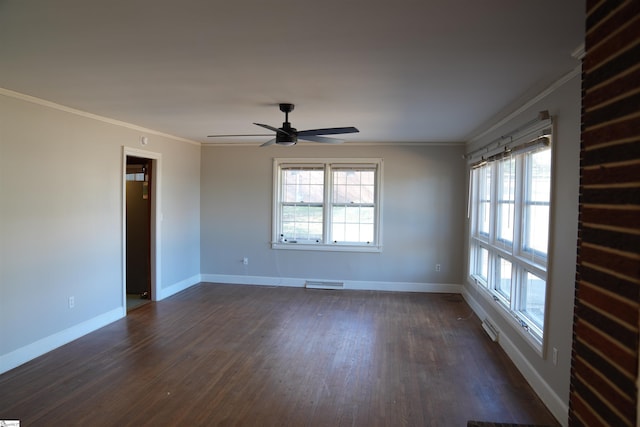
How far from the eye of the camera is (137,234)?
Answer: 6027mm

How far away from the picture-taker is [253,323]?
15.5 ft

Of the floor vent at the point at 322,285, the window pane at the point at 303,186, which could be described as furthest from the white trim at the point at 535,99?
the floor vent at the point at 322,285

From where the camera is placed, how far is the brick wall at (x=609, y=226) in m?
1.10

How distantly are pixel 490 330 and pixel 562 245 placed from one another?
6.50 feet

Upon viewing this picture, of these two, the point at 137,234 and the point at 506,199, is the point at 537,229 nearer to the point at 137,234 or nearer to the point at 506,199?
the point at 506,199

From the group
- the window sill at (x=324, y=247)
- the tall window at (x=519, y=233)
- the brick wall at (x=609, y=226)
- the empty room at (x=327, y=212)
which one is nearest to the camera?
the brick wall at (x=609, y=226)

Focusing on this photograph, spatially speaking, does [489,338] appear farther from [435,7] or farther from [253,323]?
[435,7]

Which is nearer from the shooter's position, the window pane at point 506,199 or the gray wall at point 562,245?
the gray wall at point 562,245

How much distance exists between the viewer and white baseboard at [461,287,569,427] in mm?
2635

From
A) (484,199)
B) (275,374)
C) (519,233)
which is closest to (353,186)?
(484,199)

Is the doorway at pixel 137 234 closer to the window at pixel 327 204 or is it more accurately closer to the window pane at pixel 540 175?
the window at pixel 327 204

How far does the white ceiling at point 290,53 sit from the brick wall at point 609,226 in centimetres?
62

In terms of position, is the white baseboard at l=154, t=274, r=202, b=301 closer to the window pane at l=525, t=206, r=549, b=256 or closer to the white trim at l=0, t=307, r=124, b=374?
the white trim at l=0, t=307, r=124, b=374

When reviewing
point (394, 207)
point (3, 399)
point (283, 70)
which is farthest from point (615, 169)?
point (394, 207)
